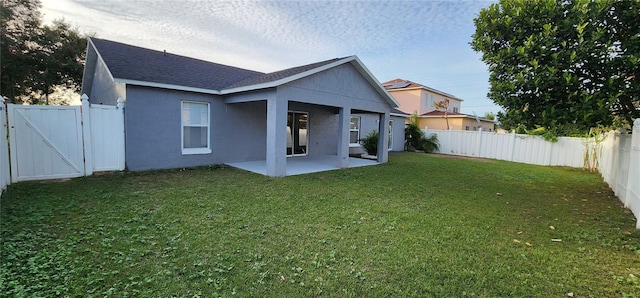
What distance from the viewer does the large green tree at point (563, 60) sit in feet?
16.3

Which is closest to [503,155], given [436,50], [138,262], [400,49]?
[436,50]

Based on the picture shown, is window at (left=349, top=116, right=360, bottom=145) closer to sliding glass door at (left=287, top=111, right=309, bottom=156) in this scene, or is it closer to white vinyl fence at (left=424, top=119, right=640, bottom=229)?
sliding glass door at (left=287, top=111, right=309, bottom=156)

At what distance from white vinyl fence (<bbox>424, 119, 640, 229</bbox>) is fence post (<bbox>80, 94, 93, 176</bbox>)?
472 inches

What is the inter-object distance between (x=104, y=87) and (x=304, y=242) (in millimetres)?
10661

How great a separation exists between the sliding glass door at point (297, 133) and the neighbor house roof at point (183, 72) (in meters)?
2.72

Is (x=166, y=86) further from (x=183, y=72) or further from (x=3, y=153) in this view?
(x=3, y=153)

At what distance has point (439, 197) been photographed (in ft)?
21.3

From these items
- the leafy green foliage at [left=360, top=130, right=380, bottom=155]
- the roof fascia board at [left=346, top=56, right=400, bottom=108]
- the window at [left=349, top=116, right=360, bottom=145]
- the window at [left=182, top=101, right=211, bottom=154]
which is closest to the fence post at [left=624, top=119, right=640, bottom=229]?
the roof fascia board at [left=346, top=56, right=400, bottom=108]

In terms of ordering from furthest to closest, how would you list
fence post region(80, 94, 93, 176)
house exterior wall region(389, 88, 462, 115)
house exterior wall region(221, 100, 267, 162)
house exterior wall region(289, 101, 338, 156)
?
house exterior wall region(389, 88, 462, 115) → house exterior wall region(289, 101, 338, 156) → house exterior wall region(221, 100, 267, 162) → fence post region(80, 94, 93, 176)

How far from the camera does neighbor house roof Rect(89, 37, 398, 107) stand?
8.12 meters

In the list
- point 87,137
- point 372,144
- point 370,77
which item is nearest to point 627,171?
point 370,77

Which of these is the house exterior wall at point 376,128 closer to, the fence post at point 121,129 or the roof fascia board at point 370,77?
the roof fascia board at point 370,77

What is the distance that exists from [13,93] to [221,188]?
19033 mm

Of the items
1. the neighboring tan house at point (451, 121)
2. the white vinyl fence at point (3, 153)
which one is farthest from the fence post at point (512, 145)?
the white vinyl fence at point (3, 153)
